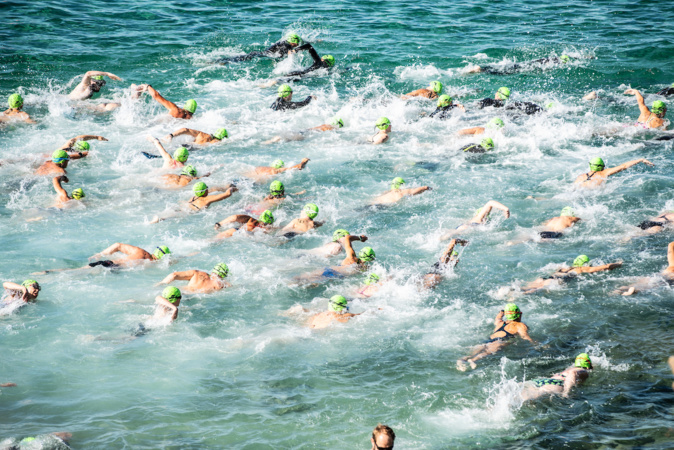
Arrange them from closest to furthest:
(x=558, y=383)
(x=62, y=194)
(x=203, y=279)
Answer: (x=558, y=383)
(x=203, y=279)
(x=62, y=194)

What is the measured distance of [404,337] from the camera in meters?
9.87

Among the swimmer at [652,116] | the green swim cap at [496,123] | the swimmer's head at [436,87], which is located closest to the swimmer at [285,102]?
the swimmer's head at [436,87]

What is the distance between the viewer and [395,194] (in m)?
14.3

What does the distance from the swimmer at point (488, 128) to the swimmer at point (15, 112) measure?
12.5 metres

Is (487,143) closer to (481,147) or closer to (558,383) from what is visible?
(481,147)

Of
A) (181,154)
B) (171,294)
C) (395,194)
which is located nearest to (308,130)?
(181,154)

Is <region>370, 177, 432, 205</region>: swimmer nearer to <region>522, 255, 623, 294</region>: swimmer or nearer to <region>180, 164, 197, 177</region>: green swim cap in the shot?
<region>522, 255, 623, 294</region>: swimmer

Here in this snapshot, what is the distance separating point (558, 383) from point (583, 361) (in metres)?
0.60

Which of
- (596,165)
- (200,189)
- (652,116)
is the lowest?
(200,189)

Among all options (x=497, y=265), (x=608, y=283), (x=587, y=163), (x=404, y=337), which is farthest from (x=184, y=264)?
(x=587, y=163)

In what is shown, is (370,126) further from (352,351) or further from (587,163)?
(352,351)

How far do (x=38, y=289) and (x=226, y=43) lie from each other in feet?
54.1

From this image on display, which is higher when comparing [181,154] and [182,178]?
[181,154]

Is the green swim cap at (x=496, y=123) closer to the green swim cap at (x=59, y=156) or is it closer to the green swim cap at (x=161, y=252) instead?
the green swim cap at (x=161, y=252)
